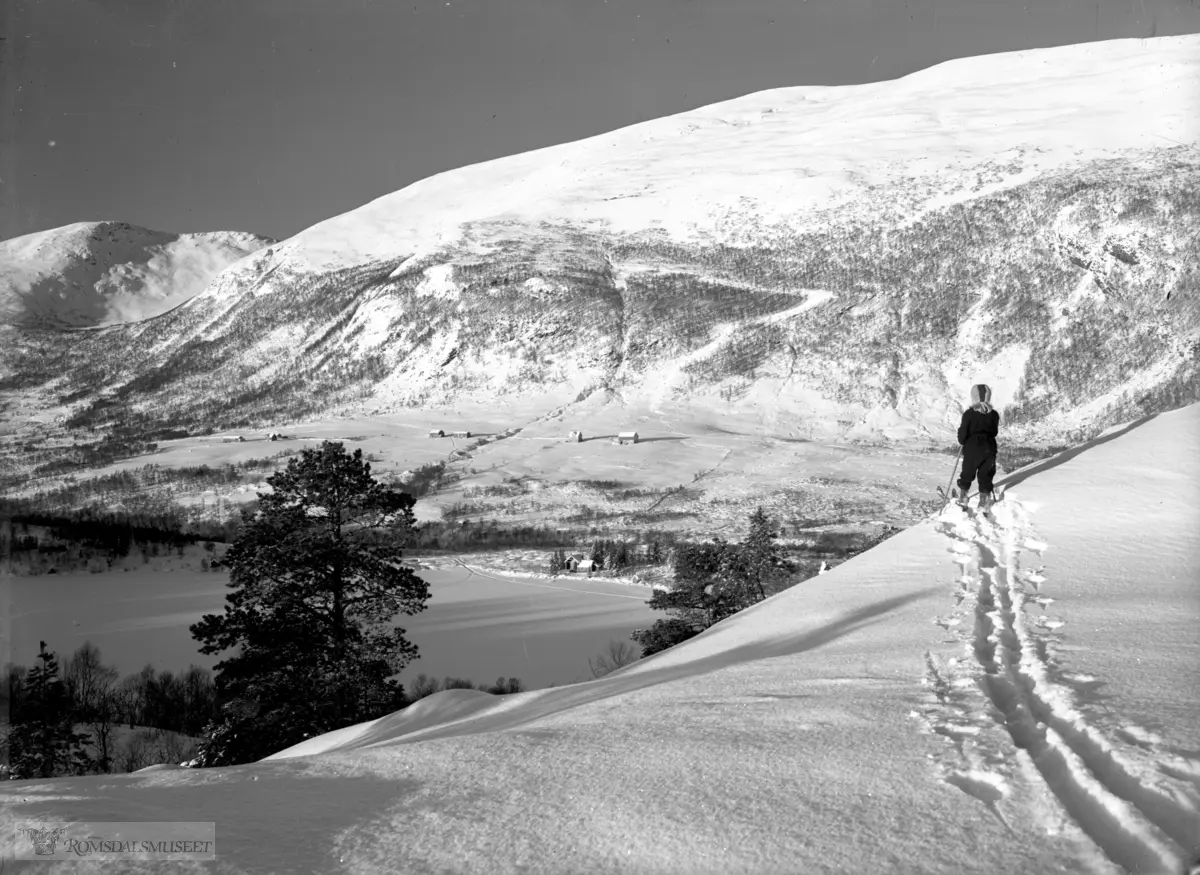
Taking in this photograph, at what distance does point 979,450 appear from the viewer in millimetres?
11945

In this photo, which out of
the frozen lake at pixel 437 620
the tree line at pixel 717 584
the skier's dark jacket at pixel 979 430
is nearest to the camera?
the skier's dark jacket at pixel 979 430

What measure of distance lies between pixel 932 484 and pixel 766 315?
55.8 metres

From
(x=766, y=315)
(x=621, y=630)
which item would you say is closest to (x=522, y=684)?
(x=621, y=630)

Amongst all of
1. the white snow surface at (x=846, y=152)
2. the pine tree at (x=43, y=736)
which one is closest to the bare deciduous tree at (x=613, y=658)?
the pine tree at (x=43, y=736)

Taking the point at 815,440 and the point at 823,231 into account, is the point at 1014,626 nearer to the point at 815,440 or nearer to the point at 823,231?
the point at 815,440

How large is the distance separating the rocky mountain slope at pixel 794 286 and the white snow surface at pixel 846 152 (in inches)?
29.0

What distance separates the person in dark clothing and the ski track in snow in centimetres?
538

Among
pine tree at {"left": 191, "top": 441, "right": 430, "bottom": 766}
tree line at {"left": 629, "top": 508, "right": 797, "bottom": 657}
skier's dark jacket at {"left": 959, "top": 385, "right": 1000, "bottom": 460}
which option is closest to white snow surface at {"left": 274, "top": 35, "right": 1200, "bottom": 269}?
tree line at {"left": 629, "top": 508, "right": 797, "bottom": 657}

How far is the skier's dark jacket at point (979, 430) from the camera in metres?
12.0

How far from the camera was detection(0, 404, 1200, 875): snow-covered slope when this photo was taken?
3043mm

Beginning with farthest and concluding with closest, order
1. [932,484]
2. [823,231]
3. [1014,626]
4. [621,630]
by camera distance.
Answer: [823,231] → [932,484] → [621,630] → [1014,626]

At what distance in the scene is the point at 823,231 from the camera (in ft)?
453

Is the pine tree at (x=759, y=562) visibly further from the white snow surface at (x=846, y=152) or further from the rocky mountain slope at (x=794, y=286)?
the white snow surface at (x=846, y=152)

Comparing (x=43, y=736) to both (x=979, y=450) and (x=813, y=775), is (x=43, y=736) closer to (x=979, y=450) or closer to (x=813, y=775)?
(x=979, y=450)
